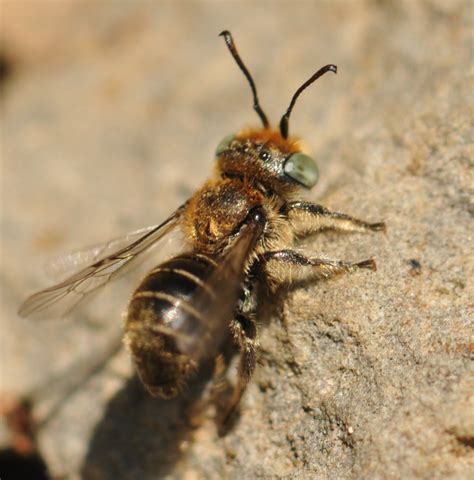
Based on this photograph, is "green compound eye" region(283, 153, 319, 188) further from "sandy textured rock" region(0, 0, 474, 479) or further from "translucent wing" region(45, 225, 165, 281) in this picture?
"translucent wing" region(45, 225, 165, 281)

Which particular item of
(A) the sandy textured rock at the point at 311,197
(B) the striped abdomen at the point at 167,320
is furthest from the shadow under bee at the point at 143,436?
(B) the striped abdomen at the point at 167,320

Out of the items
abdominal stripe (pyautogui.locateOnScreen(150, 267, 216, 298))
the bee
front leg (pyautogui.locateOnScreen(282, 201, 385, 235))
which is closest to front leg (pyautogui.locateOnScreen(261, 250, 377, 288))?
the bee

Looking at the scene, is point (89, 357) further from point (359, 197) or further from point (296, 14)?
point (296, 14)

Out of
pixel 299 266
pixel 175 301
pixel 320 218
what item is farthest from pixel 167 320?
pixel 320 218

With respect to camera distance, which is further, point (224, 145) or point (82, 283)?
point (224, 145)

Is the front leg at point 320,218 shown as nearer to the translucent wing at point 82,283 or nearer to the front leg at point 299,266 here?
the front leg at point 299,266

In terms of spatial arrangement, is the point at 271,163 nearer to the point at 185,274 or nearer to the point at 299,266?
the point at 299,266

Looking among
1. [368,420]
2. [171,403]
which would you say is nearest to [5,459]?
[171,403]

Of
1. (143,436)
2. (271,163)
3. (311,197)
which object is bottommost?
(143,436)
